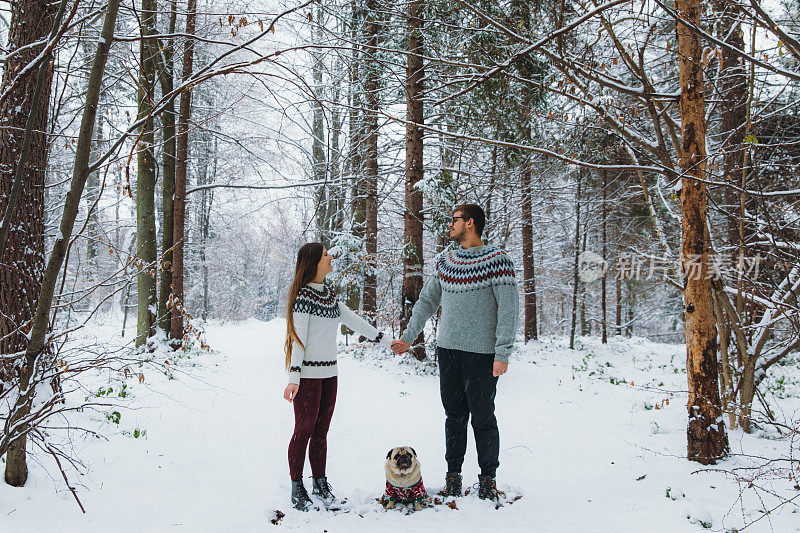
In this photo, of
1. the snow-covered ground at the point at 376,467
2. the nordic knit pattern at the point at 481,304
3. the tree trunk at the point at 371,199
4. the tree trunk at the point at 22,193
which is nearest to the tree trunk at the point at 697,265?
the snow-covered ground at the point at 376,467

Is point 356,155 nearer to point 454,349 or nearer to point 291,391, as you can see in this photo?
point 454,349

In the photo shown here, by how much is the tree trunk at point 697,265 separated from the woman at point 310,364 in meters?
3.10

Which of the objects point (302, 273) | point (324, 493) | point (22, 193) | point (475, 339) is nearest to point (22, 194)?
point (22, 193)

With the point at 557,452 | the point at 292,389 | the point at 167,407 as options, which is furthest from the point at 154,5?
the point at 557,452

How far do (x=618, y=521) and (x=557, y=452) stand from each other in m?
1.70

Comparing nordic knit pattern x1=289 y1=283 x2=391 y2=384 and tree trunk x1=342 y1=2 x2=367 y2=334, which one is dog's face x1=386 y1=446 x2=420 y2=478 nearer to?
nordic knit pattern x1=289 y1=283 x2=391 y2=384

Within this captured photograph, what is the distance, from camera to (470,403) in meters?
3.46

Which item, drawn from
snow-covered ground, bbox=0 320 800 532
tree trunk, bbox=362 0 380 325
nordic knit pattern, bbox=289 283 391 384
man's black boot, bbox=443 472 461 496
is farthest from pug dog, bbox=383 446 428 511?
tree trunk, bbox=362 0 380 325

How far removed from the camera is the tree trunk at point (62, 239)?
77.2 inches

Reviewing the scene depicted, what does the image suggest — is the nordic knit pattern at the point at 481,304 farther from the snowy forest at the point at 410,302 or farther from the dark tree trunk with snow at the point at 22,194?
the dark tree trunk with snow at the point at 22,194

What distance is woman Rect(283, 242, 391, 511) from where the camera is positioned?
3295 mm

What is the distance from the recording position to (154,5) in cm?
808

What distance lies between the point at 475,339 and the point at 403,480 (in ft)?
3.71

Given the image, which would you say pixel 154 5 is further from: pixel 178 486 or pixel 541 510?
pixel 541 510
